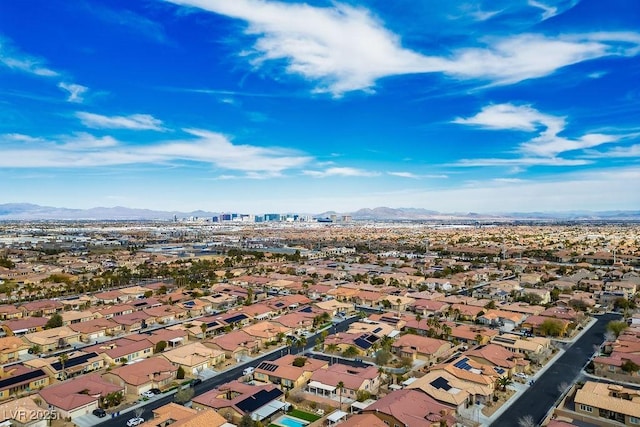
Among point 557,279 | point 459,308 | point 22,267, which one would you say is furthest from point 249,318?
point 22,267

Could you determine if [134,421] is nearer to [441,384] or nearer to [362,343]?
[441,384]

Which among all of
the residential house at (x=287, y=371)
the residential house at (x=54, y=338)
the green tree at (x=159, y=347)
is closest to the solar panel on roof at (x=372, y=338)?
the residential house at (x=287, y=371)

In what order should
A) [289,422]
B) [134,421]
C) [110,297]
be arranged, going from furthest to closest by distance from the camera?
[110,297] < [289,422] < [134,421]

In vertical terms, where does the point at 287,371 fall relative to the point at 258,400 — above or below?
above

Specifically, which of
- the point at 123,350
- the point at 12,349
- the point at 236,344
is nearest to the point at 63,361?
the point at 123,350

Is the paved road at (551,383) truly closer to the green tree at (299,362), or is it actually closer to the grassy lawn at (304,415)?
the grassy lawn at (304,415)

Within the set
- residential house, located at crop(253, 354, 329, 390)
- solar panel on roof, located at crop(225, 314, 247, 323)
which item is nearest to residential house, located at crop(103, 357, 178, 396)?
residential house, located at crop(253, 354, 329, 390)
